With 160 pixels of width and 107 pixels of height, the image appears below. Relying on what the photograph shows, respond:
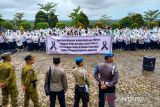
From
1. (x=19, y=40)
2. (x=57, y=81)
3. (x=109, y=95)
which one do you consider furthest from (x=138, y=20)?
(x=57, y=81)

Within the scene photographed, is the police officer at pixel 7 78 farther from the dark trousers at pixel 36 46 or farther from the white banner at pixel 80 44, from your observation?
the dark trousers at pixel 36 46

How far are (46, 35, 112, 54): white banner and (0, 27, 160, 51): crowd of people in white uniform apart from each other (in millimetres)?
2388

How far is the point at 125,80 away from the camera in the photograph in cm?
1533

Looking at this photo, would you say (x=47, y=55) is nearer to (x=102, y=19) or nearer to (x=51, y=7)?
(x=51, y=7)

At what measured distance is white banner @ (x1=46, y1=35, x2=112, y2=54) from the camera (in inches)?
869

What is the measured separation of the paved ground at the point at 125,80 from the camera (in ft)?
39.1

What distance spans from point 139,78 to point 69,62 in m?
5.40

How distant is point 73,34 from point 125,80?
10.7 m

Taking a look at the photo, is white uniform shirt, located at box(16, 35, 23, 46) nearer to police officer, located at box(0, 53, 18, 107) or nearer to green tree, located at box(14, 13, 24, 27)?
police officer, located at box(0, 53, 18, 107)

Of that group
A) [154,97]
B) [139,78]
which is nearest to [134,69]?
[139,78]

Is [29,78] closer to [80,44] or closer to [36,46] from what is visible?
[80,44]

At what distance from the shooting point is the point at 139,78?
15.8m

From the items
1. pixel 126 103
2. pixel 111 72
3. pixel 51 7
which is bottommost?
pixel 126 103

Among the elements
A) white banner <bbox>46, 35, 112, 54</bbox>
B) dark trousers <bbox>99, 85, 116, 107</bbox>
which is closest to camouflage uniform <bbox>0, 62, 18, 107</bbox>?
dark trousers <bbox>99, 85, 116, 107</bbox>
